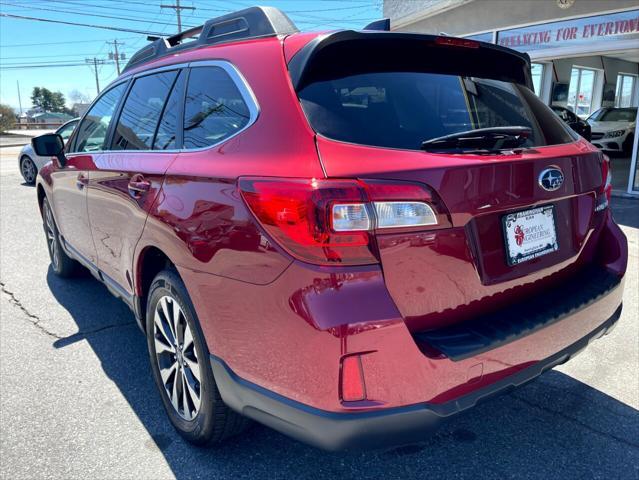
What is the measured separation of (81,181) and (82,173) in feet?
0.18

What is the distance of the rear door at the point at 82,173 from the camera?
3.43 metres

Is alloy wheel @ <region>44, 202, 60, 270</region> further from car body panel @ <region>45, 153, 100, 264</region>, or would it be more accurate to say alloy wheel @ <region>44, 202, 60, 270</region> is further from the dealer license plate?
the dealer license plate

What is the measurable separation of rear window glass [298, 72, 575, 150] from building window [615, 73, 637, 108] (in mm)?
25079

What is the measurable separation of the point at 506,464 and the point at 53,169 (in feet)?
13.1

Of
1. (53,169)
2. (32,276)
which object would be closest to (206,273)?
(53,169)

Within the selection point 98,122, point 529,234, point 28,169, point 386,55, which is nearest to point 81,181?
point 98,122

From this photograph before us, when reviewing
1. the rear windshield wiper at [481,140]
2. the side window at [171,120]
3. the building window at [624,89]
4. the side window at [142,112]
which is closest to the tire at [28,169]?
the side window at [142,112]

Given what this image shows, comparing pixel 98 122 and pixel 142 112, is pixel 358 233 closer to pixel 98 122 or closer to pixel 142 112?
pixel 142 112

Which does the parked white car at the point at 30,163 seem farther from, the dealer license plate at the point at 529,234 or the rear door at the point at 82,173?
the dealer license plate at the point at 529,234

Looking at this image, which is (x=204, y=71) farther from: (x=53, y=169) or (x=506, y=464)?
(x=53, y=169)

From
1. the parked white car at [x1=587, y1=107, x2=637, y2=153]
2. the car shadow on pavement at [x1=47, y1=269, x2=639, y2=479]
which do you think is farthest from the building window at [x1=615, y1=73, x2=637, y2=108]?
the car shadow on pavement at [x1=47, y1=269, x2=639, y2=479]

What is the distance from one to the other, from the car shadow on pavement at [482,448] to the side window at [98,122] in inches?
66.8

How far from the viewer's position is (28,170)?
11695mm

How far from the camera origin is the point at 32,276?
498cm
